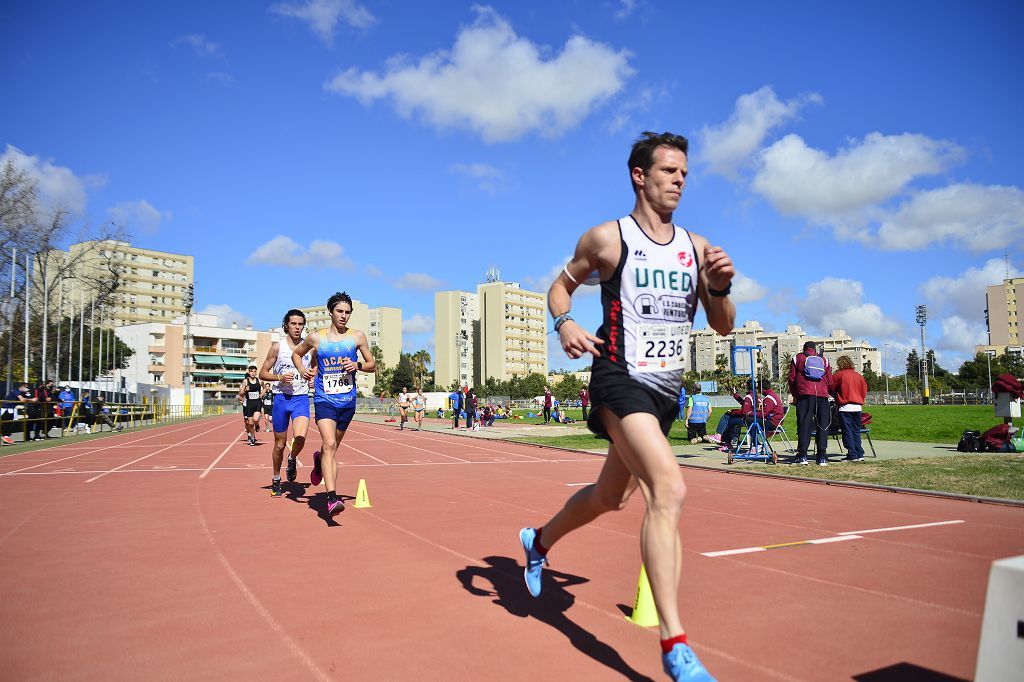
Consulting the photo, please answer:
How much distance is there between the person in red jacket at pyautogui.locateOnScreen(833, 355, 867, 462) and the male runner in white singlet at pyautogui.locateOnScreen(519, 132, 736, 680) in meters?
10.3

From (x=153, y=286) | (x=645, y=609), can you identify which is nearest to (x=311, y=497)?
(x=645, y=609)

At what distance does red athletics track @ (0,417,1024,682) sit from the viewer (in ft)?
10.8

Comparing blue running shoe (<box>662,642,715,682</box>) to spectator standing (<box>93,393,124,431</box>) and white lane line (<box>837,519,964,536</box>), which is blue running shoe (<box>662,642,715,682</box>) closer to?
white lane line (<box>837,519,964,536</box>)

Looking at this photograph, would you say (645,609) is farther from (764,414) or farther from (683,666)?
(764,414)

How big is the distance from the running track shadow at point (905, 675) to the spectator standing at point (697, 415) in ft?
51.4

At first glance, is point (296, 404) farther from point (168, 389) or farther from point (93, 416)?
point (168, 389)

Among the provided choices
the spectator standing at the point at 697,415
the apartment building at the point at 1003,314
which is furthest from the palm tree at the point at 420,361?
the apartment building at the point at 1003,314

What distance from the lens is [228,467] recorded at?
13.9 m

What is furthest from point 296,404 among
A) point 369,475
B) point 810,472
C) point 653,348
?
point 810,472

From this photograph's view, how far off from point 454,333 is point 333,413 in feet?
527

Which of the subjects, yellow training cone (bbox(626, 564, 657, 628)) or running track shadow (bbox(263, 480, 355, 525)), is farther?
running track shadow (bbox(263, 480, 355, 525))

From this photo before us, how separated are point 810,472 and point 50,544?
10.3 meters

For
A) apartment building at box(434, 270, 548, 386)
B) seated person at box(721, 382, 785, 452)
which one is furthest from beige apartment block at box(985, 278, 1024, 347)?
seated person at box(721, 382, 785, 452)

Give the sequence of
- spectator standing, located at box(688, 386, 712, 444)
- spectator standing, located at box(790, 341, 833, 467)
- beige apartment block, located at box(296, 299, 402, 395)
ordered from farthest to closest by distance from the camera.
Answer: beige apartment block, located at box(296, 299, 402, 395) → spectator standing, located at box(688, 386, 712, 444) → spectator standing, located at box(790, 341, 833, 467)
